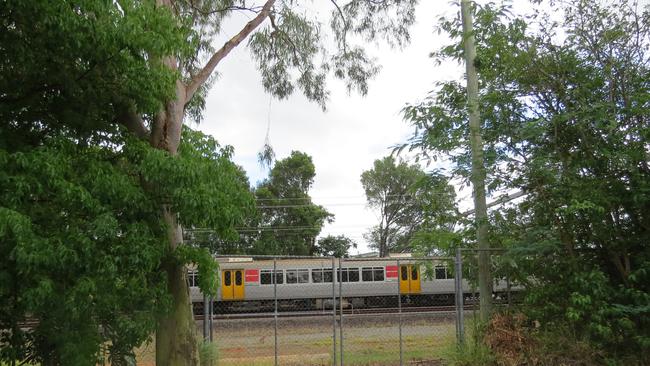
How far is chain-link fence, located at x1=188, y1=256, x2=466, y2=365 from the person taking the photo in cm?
1073

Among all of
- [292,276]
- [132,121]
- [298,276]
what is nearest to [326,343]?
[132,121]

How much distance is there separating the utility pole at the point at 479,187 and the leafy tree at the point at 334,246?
1383 inches

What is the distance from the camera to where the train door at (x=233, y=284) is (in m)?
25.2

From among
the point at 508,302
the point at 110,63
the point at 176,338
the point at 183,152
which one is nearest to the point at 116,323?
the point at 176,338

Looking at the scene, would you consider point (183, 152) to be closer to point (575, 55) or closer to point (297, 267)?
point (575, 55)

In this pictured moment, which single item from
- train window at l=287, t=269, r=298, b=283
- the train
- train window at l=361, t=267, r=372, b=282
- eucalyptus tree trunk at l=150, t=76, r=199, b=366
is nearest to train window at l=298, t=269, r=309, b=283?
the train

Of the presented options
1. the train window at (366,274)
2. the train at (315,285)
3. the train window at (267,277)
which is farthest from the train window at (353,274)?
the train window at (267,277)

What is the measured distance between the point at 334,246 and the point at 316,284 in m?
19.9

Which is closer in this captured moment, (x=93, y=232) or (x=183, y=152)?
(x=93, y=232)

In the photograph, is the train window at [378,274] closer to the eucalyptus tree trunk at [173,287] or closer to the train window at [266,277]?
the train window at [266,277]

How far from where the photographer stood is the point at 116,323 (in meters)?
6.29

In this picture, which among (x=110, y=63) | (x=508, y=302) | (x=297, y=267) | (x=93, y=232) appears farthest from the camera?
(x=297, y=267)

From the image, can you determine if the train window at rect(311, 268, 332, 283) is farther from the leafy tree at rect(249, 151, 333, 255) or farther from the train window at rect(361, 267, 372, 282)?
the leafy tree at rect(249, 151, 333, 255)

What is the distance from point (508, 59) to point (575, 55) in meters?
1.01
